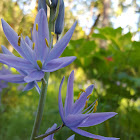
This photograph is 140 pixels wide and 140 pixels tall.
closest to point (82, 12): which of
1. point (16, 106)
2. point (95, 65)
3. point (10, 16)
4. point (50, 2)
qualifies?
point (10, 16)

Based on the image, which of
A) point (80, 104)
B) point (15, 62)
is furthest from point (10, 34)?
point (80, 104)

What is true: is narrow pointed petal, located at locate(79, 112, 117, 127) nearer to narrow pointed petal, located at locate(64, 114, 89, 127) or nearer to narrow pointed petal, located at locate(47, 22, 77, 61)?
narrow pointed petal, located at locate(64, 114, 89, 127)

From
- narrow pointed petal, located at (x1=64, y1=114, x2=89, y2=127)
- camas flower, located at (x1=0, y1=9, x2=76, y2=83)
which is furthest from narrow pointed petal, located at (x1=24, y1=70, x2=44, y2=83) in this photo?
narrow pointed petal, located at (x1=64, y1=114, x2=89, y2=127)

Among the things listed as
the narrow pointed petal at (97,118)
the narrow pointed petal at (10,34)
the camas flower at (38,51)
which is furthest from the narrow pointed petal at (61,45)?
the narrow pointed petal at (97,118)

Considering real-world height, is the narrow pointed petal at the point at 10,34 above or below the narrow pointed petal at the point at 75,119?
above

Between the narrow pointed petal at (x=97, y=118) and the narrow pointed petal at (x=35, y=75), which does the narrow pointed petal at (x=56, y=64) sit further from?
the narrow pointed petal at (x=97, y=118)

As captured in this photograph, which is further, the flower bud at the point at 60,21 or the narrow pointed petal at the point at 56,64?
the flower bud at the point at 60,21

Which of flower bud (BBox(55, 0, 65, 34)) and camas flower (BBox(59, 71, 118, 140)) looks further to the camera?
flower bud (BBox(55, 0, 65, 34))

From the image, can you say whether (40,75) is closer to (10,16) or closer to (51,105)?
(51,105)

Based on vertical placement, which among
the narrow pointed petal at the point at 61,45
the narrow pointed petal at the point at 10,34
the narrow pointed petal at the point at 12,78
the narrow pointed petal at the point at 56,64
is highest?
the narrow pointed petal at the point at 10,34
